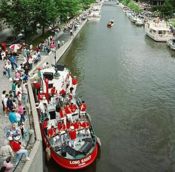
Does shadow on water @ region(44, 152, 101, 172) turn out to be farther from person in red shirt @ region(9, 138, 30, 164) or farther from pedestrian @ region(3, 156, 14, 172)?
pedestrian @ region(3, 156, 14, 172)

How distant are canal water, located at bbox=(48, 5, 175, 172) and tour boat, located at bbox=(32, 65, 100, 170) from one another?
4.78ft

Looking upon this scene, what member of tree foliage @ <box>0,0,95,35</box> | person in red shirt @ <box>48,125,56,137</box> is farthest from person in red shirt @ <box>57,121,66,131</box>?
tree foliage @ <box>0,0,95,35</box>

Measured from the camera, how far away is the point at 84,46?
69812 millimetres

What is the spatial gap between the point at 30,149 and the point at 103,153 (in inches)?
327

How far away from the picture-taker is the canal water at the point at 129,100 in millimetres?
27766

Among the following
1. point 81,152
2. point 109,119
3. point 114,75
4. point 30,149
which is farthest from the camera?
point 114,75

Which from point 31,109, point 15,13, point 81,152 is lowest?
point 81,152

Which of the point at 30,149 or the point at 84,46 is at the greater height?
the point at 30,149

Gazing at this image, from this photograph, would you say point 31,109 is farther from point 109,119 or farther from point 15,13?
point 15,13

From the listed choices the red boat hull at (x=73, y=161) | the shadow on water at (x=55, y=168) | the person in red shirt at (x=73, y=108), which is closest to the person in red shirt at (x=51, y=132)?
the red boat hull at (x=73, y=161)

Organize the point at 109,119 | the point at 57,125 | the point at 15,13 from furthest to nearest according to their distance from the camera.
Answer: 1. the point at 15,13
2. the point at 109,119
3. the point at 57,125

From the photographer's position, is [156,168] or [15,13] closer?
[156,168]

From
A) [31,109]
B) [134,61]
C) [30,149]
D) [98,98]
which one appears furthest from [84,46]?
Result: [30,149]

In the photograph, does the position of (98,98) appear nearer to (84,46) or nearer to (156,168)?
(156,168)
